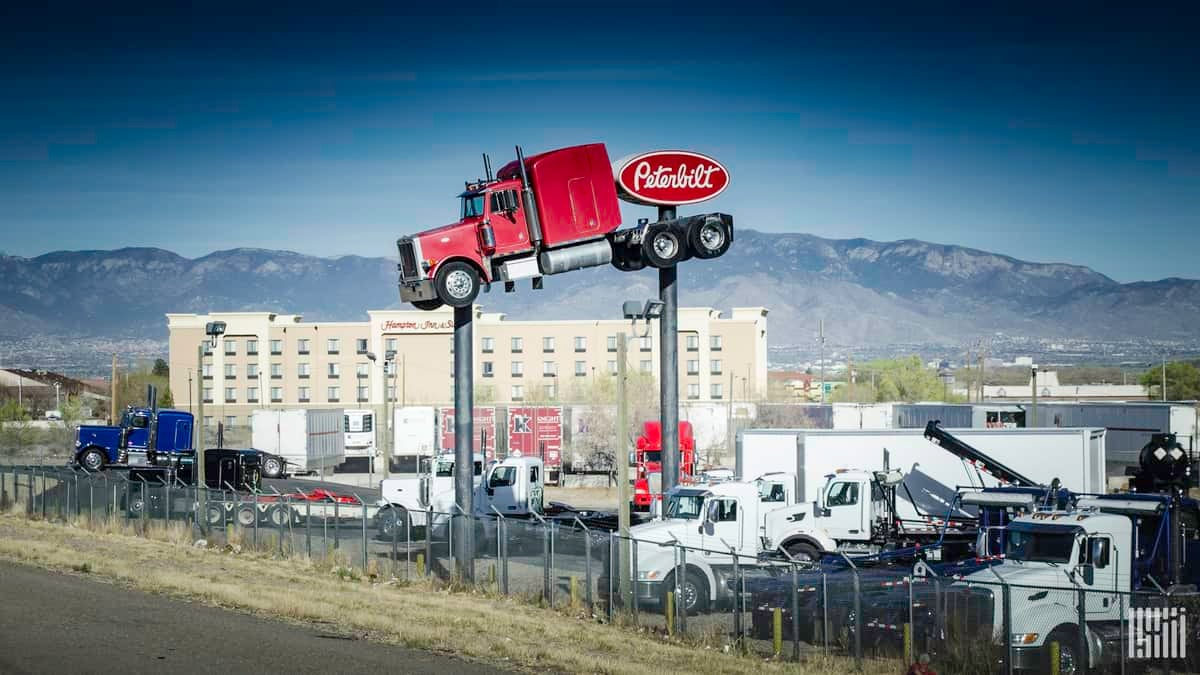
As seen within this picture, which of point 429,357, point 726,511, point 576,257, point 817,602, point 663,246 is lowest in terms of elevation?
point 817,602

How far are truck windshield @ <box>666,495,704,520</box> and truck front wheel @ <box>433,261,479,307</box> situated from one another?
751cm

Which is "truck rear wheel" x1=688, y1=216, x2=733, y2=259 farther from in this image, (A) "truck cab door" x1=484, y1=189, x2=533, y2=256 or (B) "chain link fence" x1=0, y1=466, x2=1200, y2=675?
(B) "chain link fence" x1=0, y1=466, x2=1200, y2=675

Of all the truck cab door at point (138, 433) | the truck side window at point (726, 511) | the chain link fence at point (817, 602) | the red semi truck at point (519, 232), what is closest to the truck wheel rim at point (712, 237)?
the red semi truck at point (519, 232)

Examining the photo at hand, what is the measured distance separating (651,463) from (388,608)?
24952 mm

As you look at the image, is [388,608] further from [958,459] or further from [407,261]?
[958,459]

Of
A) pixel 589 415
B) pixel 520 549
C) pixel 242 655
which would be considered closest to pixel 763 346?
pixel 589 415

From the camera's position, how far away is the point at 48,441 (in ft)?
311

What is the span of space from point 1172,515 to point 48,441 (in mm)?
89075

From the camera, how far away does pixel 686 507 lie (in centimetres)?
2984

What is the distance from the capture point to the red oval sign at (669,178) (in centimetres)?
3362

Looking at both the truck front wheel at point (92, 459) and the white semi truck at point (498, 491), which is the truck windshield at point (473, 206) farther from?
the truck front wheel at point (92, 459)

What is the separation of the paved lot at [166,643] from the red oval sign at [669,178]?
1546cm

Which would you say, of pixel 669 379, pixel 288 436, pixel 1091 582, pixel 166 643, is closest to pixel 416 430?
pixel 288 436

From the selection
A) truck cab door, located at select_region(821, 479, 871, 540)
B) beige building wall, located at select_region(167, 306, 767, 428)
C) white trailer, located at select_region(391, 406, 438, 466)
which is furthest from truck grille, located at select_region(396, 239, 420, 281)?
beige building wall, located at select_region(167, 306, 767, 428)
